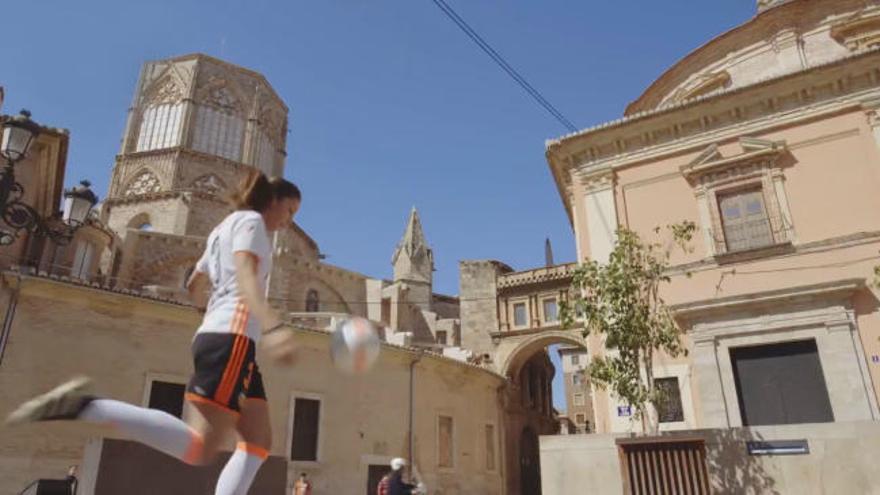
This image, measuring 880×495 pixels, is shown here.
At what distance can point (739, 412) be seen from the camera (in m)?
12.1

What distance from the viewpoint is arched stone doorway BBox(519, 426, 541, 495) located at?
1153 inches

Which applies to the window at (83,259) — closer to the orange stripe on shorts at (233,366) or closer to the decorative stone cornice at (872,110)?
the orange stripe on shorts at (233,366)

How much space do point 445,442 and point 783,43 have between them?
54.7 ft

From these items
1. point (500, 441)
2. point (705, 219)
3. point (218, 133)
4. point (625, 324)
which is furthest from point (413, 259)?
point (625, 324)

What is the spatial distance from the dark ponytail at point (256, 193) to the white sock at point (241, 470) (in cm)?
117

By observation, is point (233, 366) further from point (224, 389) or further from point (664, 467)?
point (664, 467)

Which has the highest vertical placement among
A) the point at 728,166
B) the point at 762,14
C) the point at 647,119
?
the point at 762,14

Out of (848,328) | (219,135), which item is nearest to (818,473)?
(848,328)

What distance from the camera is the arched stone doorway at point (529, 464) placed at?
29281 mm

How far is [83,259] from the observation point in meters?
25.4

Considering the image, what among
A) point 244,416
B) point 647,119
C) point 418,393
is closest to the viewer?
point 244,416

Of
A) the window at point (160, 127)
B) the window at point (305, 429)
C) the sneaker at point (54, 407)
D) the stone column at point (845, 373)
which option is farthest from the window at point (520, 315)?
the sneaker at point (54, 407)

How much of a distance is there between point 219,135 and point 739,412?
44.2 meters

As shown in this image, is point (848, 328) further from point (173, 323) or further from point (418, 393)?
point (173, 323)
